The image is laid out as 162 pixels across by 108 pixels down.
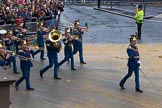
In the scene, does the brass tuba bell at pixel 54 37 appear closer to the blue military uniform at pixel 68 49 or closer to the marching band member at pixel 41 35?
the blue military uniform at pixel 68 49

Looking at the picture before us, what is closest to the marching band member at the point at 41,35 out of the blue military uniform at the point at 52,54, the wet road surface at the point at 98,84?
the wet road surface at the point at 98,84

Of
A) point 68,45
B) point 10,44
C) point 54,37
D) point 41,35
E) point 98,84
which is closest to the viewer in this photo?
point 98,84

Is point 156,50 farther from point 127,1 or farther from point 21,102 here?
point 127,1

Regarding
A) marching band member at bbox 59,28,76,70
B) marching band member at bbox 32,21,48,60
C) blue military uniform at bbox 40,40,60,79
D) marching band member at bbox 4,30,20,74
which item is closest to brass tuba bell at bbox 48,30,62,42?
blue military uniform at bbox 40,40,60,79

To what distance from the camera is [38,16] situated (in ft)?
92.6

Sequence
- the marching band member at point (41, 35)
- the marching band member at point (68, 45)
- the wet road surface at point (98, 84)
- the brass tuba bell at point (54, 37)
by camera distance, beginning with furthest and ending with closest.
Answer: the marching band member at point (41, 35), the marching band member at point (68, 45), the brass tuba bell at point (54, 37), the wet road surface at point (98, 84)

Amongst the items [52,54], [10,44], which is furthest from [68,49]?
[10,44]

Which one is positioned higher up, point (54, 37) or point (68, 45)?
point (54, 37)

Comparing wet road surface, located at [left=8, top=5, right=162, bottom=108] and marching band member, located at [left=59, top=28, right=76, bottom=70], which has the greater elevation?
marching band member, located at [left=59, top=28, right=76, bottom=70]

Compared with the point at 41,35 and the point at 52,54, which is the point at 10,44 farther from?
the point at 41,35

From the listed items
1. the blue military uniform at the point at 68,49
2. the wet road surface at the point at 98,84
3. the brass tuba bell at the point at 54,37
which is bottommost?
the wet road surface at the point at 98,84

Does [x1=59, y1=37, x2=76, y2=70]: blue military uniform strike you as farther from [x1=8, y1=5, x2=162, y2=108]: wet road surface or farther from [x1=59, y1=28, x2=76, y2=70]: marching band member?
[x1=8, y1=5, x2=162, y2=108]: wet road surface

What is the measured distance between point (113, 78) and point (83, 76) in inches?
43.1

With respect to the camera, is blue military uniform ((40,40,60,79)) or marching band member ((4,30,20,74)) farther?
marching band member ((4,30,20,74))
